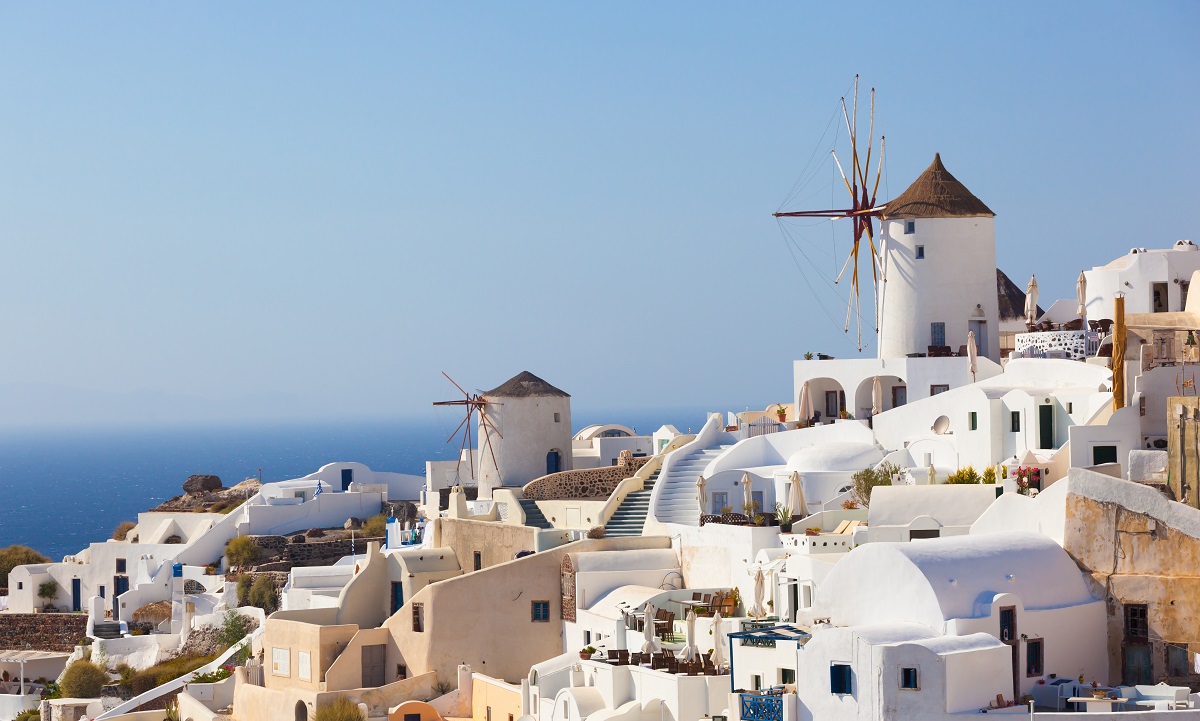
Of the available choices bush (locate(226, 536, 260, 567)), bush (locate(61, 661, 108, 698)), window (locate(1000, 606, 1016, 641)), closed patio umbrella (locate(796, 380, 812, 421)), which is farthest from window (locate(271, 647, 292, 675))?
window (locate(1000, 606, 1016, 641))

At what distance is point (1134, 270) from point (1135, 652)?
1280 centimetres

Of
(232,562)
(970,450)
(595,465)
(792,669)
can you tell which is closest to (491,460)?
(595,465)

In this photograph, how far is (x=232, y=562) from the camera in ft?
157

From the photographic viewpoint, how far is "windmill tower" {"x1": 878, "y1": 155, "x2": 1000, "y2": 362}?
1542 inches

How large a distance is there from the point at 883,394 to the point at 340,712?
44.5 feet

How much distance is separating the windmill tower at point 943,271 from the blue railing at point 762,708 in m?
15.0

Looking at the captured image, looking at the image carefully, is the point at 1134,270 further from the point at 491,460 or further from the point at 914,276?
the point at 491,460

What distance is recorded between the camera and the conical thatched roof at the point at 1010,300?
44.1 m

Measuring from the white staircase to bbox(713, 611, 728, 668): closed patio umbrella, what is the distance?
6378mm

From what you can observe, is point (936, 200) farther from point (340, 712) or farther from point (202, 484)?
point (202, 484)

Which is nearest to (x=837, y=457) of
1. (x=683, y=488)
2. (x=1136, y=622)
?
(x=683, y=488)

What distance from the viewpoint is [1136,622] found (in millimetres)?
26734

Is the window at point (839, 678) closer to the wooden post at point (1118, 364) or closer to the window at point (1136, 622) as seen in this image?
the window at point (1136, 622)

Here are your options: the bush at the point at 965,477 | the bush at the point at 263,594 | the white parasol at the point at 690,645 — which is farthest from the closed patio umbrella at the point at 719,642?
the bush at the point at 263,594
